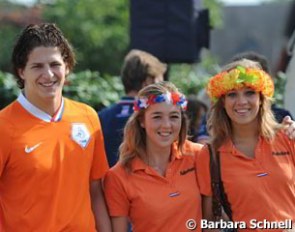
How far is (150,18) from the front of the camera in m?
7.53

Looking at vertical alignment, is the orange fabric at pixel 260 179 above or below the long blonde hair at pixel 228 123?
below

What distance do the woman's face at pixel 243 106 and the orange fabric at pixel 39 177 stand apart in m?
0.98

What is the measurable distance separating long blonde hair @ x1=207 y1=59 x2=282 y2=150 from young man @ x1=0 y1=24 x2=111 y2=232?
0.71 metres

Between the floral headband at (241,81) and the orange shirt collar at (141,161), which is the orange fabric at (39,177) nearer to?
the orange shirt collar at (141,161)

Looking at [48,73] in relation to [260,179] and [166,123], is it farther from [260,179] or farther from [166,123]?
[260,179]

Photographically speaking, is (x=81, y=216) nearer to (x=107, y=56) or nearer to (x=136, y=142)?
(x=136, y=142)

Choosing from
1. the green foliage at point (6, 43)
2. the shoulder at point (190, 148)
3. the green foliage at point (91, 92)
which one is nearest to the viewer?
the shoulder at point (190, 148)

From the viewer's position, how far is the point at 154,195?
418cm

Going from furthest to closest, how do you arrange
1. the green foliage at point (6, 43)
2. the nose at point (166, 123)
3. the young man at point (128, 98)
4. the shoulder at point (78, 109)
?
the green foliage at point (6, 43), the young man at point (128, 98), the nose at point (166, 123), the shoulder at point (78, 109)

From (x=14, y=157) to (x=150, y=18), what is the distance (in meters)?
3.96

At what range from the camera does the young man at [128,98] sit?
18.9 ft
